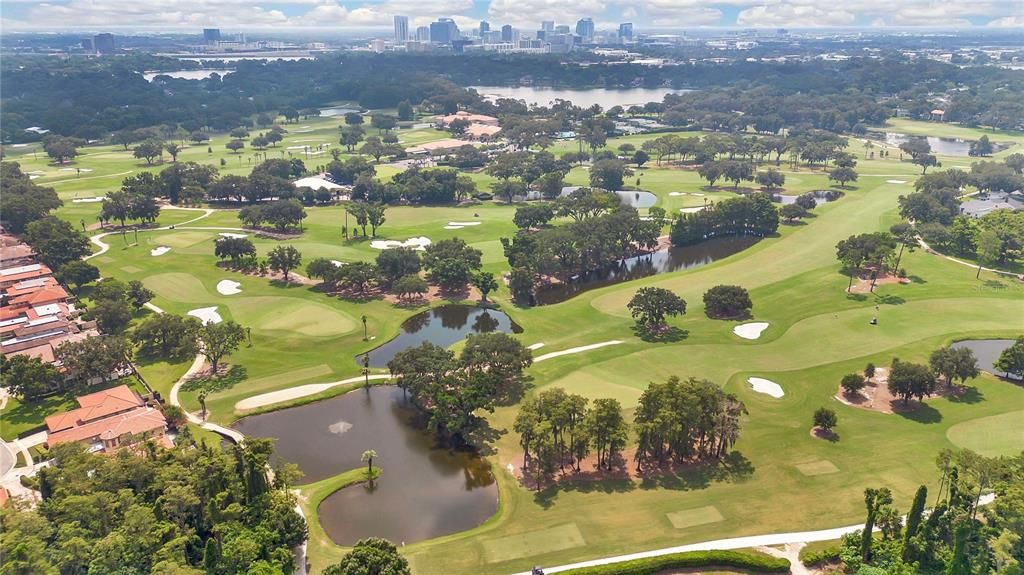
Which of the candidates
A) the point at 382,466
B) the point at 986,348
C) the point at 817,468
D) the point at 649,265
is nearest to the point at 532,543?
the point at 382,466

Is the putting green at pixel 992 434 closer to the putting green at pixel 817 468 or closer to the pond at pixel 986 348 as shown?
the pond at pixel 986 348

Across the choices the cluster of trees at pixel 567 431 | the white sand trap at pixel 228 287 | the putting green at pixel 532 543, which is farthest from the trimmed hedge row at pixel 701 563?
the white sand trap at pixel 228 287

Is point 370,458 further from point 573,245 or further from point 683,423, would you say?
point 573,245

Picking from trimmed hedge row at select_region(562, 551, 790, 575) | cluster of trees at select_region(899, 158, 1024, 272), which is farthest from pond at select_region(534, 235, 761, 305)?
trimmed hedge row at select_region(562, 551, 790, 575)

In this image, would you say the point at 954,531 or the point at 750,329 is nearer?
the point at 954,531

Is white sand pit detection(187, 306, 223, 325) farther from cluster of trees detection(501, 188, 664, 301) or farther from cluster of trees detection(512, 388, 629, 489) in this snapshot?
cluster of trees detection(512, 388, 629, 489)
